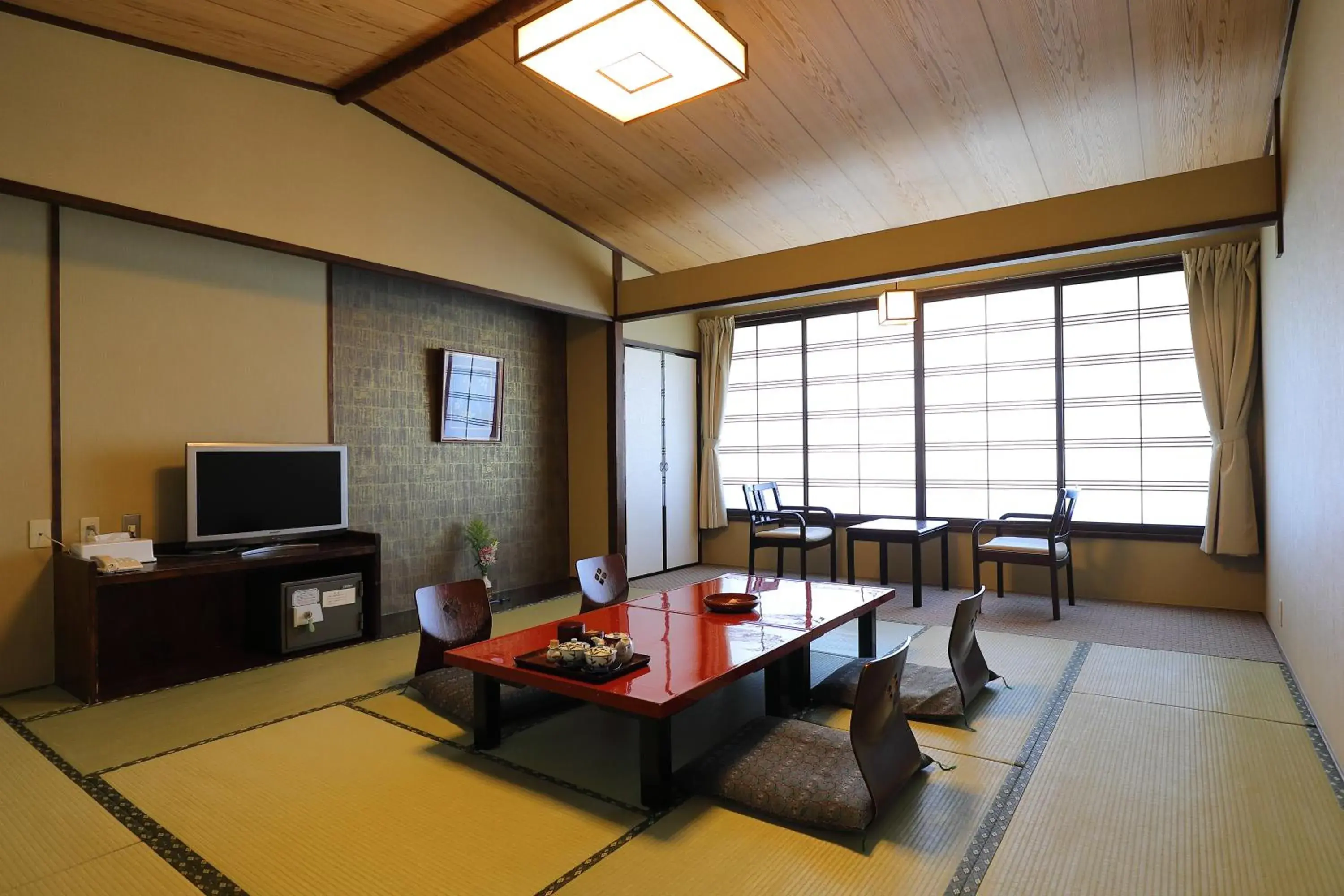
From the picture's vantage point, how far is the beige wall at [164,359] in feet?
11.9

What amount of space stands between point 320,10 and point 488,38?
77cm

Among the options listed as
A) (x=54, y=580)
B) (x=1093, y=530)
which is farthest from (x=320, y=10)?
(x=1093, y=530)

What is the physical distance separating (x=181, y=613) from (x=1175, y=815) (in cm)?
460

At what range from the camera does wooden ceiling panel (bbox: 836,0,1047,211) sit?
3.26 metres

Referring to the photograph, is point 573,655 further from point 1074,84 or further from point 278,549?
point 1074,84

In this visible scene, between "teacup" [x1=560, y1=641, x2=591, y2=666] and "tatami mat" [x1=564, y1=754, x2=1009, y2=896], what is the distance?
569mm

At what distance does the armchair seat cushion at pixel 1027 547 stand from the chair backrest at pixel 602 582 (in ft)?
8.59

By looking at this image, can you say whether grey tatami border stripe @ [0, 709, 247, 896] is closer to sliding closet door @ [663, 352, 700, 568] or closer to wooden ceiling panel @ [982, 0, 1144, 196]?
wooden ceiling panel @ [982, 0, 1144, 196]

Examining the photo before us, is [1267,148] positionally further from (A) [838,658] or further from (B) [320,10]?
(B) [320,10]

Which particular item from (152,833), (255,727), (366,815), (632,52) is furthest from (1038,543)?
(152,833)

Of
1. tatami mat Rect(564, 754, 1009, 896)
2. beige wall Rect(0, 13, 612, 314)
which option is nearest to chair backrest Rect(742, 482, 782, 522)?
beige wall Rect(0, 13, 612, 314)

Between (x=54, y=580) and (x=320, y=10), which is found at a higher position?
(x=320, y=10)

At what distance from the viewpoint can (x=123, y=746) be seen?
2.83m

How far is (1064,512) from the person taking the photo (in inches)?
205
